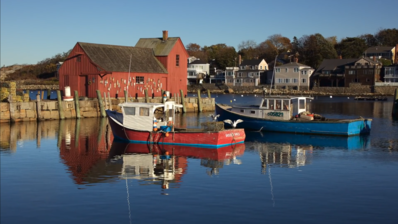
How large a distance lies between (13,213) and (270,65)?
5059 inches

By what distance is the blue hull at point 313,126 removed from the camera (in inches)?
1310

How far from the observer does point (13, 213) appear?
587 inches

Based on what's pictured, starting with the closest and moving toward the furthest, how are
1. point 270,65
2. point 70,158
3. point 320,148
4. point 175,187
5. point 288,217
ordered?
point 288,217
point 175,187
point 70,158
point 320,148
point 270,65

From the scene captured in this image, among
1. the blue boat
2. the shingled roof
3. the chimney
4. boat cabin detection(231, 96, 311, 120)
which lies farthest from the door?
boat cabin detection(231, 96, 311, 120)

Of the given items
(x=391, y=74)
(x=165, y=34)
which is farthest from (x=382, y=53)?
(x=165, y=34)

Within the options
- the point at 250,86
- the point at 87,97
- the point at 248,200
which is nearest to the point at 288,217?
the point at 248,200

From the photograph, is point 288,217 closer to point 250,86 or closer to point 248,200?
point 248,200

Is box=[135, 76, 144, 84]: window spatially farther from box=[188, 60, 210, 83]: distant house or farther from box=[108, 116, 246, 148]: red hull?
box=[188, 60, 210, 83]: distant house

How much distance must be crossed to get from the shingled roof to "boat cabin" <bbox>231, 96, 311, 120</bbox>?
693 inches

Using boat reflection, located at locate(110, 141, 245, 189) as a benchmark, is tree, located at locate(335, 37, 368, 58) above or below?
above

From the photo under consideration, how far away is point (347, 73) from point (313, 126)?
84.4 meters

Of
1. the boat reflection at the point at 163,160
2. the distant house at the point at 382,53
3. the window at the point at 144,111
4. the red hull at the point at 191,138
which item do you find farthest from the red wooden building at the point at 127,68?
the distant house at the point at 382,53

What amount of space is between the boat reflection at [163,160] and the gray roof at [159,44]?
2764 centimetres

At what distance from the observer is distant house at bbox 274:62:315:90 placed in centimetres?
11938
